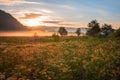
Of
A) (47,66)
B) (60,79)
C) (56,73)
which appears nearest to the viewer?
(60,79)

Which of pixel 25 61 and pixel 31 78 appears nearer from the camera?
pixel 31 78

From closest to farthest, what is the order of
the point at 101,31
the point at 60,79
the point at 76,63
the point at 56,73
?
the point at 60,79 → the point at 56,73 → the point at 76,63 → the point at 101,31

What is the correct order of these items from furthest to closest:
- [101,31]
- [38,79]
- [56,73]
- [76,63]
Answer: [101,31] → [76,63] → [56,73] → [38,79]

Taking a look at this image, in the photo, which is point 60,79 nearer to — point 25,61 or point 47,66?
point 47,66

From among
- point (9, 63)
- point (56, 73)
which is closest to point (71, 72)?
point (56, 73)

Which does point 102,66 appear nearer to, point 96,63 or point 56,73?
point 96,63

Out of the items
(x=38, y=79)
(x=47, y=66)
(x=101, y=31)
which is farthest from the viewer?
(x=101, y=31)

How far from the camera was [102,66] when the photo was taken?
44.3ft

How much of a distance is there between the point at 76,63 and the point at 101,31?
15087cm

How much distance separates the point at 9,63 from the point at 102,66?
4950 mm

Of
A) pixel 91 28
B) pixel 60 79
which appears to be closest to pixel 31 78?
pixel 60 79

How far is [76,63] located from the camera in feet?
45.7

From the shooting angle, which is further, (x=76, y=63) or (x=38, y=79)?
(x=76, y=63)

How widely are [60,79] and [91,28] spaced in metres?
143
